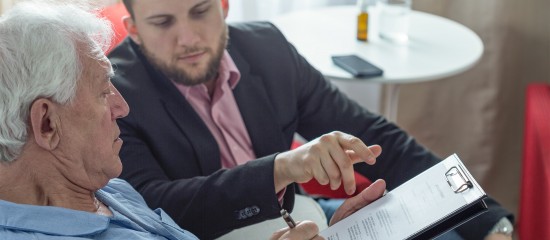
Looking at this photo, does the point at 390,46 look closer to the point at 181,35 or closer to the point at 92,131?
the point at 181,35

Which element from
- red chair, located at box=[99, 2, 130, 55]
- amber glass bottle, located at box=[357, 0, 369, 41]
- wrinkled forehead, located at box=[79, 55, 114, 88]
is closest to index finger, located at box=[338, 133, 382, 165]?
wrinkled forehead, located at box=[79, 55, 114, 88]

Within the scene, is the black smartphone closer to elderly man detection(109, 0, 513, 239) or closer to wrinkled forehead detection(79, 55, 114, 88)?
elderly man detection(109, 0, 513, 239)

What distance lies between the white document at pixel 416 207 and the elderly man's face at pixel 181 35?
1.84 ft

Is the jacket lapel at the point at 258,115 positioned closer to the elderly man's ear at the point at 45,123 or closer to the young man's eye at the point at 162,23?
the young man's eye at the point at 162,23

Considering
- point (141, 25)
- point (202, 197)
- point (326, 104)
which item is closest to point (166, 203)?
point (202, 197)

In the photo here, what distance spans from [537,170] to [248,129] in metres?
0.80

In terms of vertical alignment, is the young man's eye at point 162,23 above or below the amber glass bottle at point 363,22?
above

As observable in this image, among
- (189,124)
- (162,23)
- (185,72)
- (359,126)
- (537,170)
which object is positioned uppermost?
(162,23)

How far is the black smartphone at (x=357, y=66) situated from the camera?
202cm

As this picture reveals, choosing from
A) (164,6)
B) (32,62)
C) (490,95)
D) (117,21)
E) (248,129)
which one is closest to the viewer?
(32,62)

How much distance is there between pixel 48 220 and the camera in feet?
3.57

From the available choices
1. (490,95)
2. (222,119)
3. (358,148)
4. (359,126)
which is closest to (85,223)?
(358,148)

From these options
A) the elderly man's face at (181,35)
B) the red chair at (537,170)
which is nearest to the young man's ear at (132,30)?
the elderly man's face at (181,35)

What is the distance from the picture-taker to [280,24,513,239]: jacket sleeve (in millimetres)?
1786
